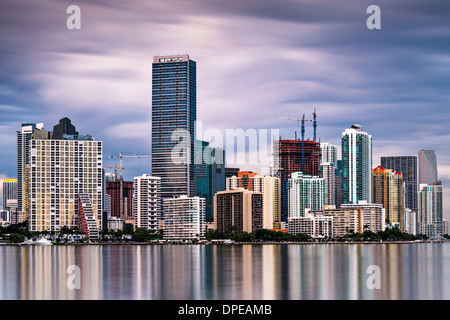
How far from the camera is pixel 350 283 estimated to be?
248ft

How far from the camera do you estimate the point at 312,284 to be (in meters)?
74.9

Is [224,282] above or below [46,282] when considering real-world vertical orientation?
below

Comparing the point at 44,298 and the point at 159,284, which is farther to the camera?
the point at 159,284

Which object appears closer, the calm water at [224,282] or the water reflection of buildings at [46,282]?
the water reflection of buildings at [46,282]

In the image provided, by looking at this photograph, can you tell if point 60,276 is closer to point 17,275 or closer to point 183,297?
point 17,275

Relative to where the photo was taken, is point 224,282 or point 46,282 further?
point 224,282

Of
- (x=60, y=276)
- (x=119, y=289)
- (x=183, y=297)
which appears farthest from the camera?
(x=60, y=276)

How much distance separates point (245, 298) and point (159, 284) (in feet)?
48.8

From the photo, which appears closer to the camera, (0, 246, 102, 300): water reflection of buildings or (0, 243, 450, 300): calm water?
(0, 246, 102, 300): water reflection of buildings
